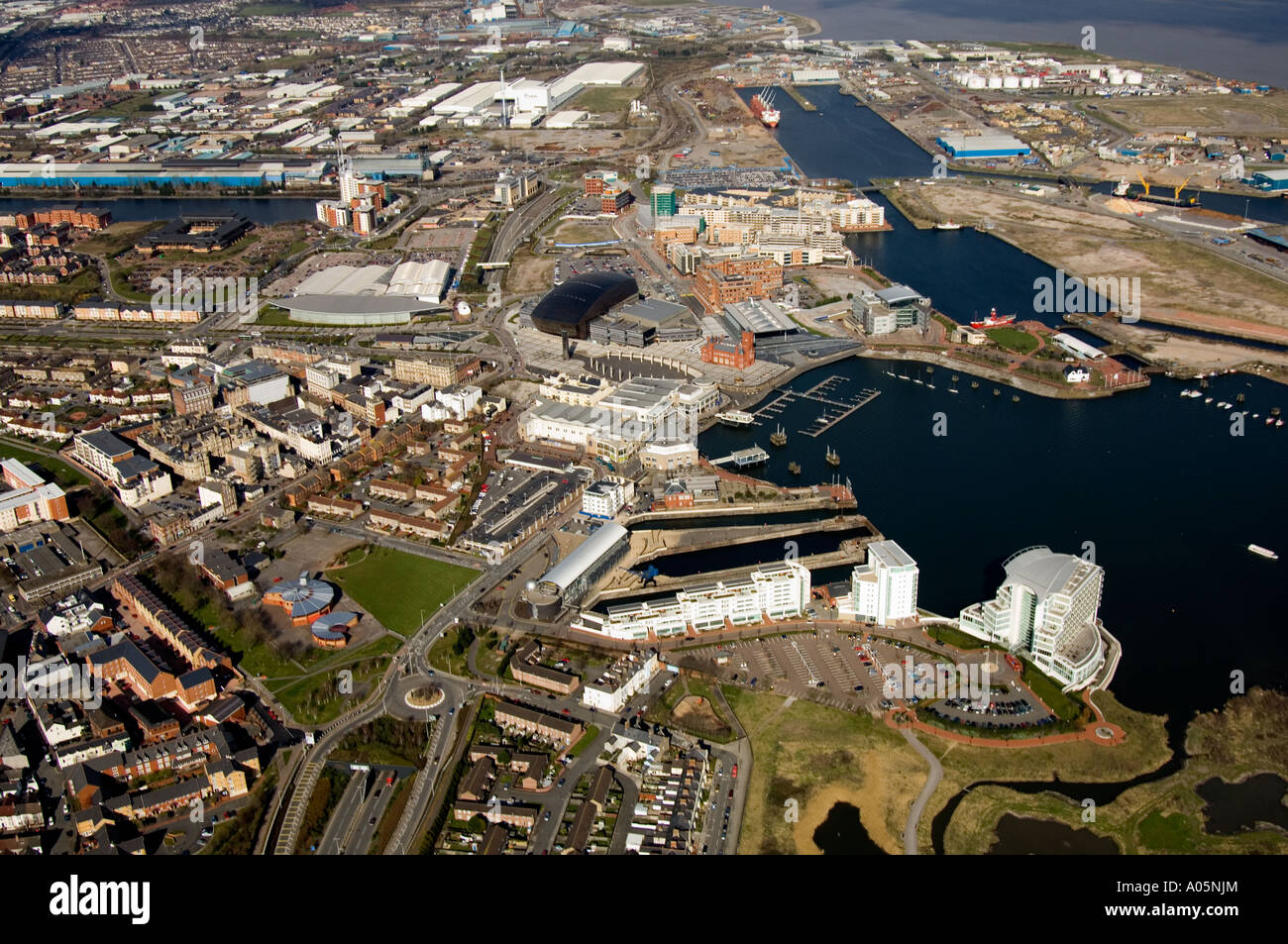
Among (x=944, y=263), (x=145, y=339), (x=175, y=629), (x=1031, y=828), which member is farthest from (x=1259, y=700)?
(x=145, y=339)

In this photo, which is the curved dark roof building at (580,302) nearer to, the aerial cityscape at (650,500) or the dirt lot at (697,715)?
the aerial cityscape at (650,500)

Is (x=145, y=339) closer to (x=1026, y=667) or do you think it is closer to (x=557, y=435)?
(x=557, y=435)

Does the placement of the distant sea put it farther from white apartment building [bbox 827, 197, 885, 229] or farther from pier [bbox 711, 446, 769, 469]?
pier [bbox 711, 446, 769, 469]

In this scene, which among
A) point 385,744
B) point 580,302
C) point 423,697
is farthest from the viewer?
point 580,302

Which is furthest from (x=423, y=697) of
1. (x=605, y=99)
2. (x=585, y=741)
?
(x=605, y=99)

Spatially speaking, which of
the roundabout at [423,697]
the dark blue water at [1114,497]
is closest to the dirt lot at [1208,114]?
the dark blue water at [1114,497]

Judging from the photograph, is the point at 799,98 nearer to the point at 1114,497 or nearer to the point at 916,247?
the point at 916,247
